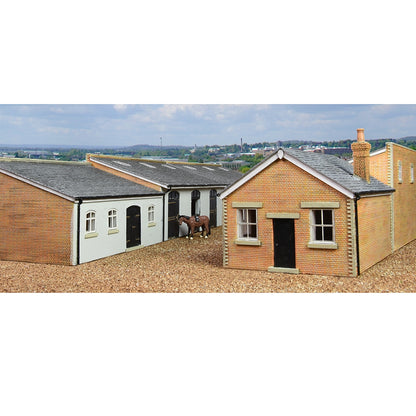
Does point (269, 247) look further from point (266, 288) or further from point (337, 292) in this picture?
point (337, 292)

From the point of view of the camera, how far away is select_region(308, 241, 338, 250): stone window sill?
48.6ft

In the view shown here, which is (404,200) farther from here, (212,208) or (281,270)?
(212,208)

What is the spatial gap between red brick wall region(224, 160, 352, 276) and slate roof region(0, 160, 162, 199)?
731 centimetres

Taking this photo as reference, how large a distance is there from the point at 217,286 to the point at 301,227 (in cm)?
402

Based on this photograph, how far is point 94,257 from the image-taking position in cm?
1925

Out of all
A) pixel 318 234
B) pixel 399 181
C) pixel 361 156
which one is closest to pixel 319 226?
pixel 318 234

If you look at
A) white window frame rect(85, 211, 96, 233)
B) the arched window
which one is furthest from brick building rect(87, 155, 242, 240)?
white window frame rect(85, 211, 96, 233)

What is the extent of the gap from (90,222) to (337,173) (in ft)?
36.9

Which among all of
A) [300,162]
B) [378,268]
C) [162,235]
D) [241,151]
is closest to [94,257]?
[162,235]

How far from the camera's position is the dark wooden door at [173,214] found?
87.8ft

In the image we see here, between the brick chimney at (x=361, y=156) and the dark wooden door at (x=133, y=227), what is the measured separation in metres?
11.8

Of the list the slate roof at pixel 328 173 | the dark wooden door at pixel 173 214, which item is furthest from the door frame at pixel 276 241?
the dark wooden door at pixel 173 214

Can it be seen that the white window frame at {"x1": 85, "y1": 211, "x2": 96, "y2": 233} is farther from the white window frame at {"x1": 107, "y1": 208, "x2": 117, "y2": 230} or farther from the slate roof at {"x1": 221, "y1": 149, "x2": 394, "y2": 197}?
the slate roof at {"x1": 221, "y1": 149, "x2": 394, "y2": 197}

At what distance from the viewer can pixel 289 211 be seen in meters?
15.5
